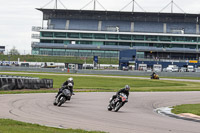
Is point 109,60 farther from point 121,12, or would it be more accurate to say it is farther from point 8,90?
point 8,90

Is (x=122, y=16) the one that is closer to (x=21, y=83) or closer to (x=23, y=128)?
(x=21, y=83)

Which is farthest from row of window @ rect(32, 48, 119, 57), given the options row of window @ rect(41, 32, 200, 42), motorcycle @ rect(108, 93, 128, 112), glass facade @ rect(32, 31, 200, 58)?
motorcycle @ rect(108, 93, 128, 112)

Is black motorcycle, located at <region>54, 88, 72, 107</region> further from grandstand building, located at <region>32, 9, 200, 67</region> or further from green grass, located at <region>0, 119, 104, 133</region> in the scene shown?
grandstand building, located at <region>32, 9, 200, 67</region>

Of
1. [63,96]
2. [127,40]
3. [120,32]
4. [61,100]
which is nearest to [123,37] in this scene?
[127,40]

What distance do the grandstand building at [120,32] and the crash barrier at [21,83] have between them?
275ft

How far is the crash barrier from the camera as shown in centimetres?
2692

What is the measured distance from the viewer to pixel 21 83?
28750 millimetres

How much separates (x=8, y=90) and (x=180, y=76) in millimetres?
51835

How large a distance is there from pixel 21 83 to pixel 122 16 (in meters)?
94.9

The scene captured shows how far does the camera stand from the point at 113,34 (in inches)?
4705

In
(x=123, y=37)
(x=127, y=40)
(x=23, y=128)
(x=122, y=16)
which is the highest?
(x=122, y=16)

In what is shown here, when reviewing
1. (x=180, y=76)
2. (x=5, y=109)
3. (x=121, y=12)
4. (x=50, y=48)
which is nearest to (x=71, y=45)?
(x=50, y=48)

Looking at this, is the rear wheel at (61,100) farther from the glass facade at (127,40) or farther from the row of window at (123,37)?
the row of window at (123,37)

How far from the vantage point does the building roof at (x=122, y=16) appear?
11912 centimetres
